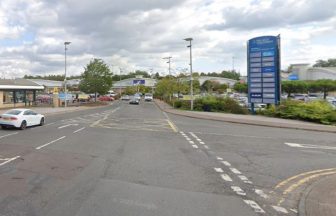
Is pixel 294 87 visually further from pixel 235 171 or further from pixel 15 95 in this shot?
pixel 235 171

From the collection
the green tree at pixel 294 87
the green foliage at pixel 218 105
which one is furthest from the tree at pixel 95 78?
the green tree at pixel 294 87

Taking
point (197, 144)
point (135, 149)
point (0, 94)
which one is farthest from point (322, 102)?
point (0, 94)

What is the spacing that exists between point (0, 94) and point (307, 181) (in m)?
46.8

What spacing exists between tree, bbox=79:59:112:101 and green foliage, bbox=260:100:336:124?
134ft

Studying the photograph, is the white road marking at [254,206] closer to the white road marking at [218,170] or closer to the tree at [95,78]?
the white road marking at [218,170]

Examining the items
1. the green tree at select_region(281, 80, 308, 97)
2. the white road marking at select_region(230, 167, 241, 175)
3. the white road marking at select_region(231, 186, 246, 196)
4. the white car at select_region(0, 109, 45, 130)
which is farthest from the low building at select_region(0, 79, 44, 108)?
the green tree at select_region(281, 80, 308, 97)

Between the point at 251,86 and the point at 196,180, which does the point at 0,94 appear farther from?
the point at 196,180

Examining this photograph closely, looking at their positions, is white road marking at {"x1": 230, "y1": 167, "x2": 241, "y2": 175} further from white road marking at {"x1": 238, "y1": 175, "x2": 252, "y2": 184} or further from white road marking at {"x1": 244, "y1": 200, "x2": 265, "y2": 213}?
white road marking at {"x1": 244, "y1": 200, "x2": 265, "y2": 213}

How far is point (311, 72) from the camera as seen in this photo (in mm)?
141500

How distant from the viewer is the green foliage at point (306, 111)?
29969mm

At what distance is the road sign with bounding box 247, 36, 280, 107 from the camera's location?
36.4m

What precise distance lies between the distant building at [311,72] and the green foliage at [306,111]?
10184 cm

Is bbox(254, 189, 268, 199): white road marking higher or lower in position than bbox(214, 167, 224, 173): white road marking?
lower

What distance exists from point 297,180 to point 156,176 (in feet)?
11.3
